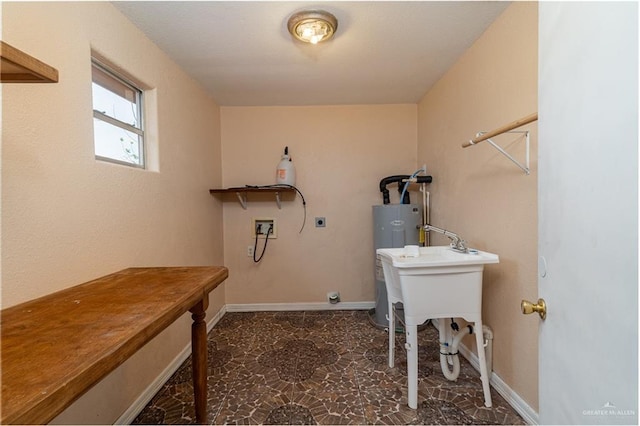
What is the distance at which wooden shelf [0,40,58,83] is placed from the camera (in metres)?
0.61

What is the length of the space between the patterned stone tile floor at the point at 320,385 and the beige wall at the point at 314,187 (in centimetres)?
61

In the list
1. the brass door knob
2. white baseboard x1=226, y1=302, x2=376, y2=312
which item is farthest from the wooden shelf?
white baseboard x1=226, y1=302, x2=376, y2=312

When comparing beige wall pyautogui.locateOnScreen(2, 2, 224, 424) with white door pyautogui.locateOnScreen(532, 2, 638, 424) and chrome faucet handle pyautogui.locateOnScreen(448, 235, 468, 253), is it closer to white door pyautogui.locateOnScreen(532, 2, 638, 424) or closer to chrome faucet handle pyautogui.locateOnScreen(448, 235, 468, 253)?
white door pyautogui.locateOnScreen(532, 2, 638, 424)

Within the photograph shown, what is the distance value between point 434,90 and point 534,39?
1.23m

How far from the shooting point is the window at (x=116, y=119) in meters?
1.40

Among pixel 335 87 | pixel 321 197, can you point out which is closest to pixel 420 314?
pixel 321 197

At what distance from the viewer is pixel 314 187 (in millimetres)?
2945

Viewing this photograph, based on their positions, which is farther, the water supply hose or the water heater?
the water heater

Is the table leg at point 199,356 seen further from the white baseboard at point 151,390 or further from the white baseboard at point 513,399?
the white baseboard at point 513,399

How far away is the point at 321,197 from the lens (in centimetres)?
295

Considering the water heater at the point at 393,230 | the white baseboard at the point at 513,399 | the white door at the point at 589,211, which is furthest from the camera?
the water heater at the point at 393,230

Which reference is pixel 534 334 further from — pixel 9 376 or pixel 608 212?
pixel 9 376

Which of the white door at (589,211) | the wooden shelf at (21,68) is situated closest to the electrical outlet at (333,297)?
the white door at (589,211)

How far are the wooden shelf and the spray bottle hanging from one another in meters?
2.08
